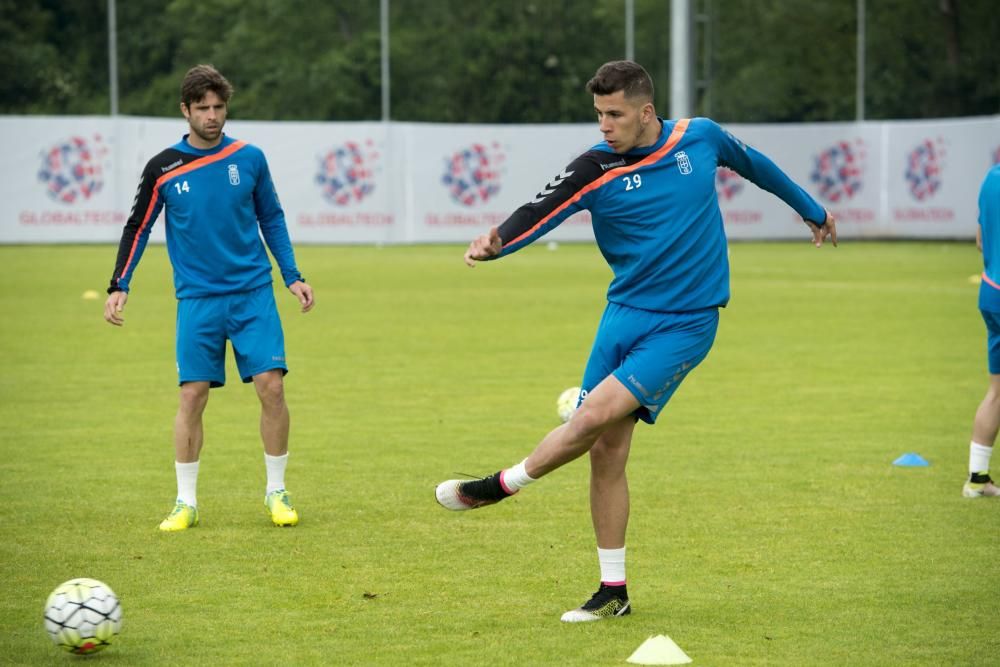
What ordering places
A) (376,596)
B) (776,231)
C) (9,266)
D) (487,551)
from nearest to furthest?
(376,596) < (487,551) < (9,266) < (776,231)

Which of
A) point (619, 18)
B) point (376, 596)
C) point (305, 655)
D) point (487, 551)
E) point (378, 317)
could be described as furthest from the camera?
point (619, 18)

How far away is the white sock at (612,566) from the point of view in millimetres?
6879

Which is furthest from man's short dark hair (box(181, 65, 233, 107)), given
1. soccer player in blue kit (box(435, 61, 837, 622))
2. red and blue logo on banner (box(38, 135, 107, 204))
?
red and blue logo on banner (box(38, 135, 107, 204))

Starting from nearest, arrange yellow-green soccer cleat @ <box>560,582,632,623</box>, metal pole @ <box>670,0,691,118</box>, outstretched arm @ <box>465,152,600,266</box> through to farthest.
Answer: outstretched arm @ <box>465,152,600,266</box> → yellow-green soccer cleat @ <box>560,582,632,623</box> → metal pole @ <box>670,0,691,118</box>

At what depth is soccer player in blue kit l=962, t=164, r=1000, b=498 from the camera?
9.59 meters

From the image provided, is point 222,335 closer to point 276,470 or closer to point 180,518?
point 276,470

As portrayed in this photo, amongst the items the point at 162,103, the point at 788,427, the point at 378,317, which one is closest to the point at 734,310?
the point at 378,317

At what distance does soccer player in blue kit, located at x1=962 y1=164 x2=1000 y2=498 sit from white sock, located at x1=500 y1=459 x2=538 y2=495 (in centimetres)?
401

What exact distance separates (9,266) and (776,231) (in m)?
19.8

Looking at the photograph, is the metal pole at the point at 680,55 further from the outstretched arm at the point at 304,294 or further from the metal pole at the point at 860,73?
the outstretched arm at the point at 304,294

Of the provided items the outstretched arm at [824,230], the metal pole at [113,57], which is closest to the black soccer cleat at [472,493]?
the outstretched arm at [824,230]

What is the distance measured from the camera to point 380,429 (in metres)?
12.6

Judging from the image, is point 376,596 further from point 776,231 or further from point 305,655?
point 776,231

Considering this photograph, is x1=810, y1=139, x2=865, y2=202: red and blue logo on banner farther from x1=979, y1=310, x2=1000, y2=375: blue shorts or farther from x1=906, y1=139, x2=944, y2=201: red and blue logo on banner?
x1=979, y1=310, x2=1000, y2=375: blue shorts
